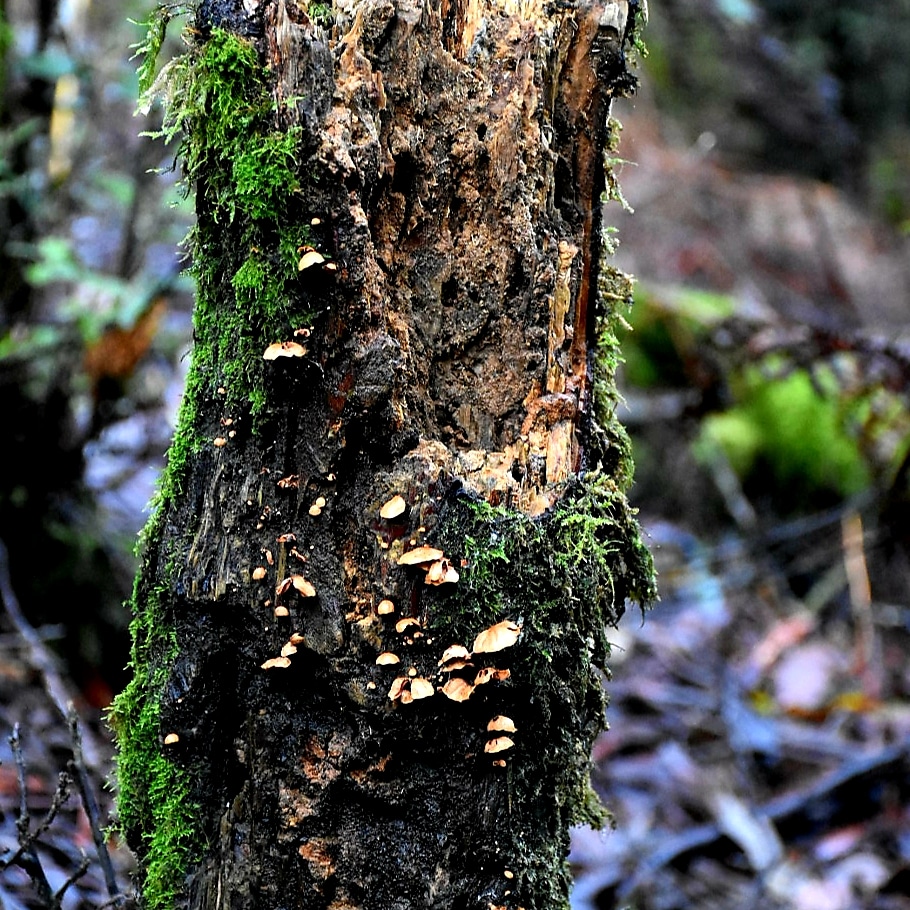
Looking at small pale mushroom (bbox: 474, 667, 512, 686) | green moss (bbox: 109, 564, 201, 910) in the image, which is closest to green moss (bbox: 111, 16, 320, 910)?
green moss (bbox: 109, 564, 201, 910)

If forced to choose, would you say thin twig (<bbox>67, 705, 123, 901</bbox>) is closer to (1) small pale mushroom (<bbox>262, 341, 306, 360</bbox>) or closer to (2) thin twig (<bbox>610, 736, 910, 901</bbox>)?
(1) small pale mushroom (<bbox>262, 341, 306, 360</bbox>)

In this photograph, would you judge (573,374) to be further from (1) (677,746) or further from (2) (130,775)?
(1) (677,746)

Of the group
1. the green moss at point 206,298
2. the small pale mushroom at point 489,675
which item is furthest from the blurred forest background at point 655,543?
the small pale mushroom at point 489,675

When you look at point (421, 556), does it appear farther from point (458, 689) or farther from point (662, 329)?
point (662, 329)

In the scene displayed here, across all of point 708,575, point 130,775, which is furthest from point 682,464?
point 130,775

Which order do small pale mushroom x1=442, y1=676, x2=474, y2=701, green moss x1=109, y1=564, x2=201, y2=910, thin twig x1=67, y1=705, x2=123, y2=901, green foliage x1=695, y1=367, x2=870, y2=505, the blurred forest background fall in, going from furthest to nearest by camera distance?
green foliage x1=695, y1=367, x2=870, y2=505 < the blurred forest background < thin twig x1=67, y1=705, x2=123, y2=901 < green moss x1=109, y1=564, x2=201, y2=910 < small pale mushroom x1=442, y1=676, x2=474, y2=701

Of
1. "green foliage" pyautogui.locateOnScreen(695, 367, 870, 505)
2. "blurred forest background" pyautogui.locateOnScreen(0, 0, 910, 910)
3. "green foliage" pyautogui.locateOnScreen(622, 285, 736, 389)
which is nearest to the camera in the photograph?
"blurred forest background" pyautogui.locateOnScreen(0, 0, 910, 910)

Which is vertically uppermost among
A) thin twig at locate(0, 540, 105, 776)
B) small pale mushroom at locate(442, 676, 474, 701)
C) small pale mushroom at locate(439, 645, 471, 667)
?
thin twig at locate(0, 540, 105, 776)

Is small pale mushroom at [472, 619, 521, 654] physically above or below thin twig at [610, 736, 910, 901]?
above
